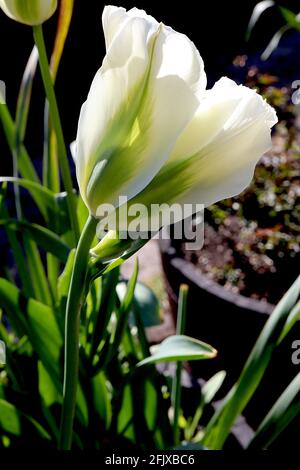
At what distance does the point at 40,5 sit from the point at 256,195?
862 mm

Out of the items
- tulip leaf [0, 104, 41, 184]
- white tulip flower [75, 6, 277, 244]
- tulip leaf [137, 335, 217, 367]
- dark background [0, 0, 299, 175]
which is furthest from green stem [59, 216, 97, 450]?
dark background [0, 0, 299, 175]

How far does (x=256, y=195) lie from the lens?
4.03ft

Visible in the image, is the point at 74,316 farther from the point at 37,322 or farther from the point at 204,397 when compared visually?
the point at 204,397

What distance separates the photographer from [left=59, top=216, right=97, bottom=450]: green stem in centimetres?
33

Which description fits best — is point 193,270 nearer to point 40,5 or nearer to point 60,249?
point 60,249

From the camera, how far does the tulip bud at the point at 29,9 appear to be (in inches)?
16.9

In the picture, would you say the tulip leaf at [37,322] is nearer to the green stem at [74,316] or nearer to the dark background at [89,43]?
the green stem at [74,316]

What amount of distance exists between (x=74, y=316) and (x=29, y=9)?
23cm

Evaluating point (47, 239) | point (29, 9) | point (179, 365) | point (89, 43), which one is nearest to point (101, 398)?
point (179, 365)

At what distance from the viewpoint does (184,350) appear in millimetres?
505

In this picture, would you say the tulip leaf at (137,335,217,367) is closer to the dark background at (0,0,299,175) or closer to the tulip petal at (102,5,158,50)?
the tulip petal at (102,5,158,50)

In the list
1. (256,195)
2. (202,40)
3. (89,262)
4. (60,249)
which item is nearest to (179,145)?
(89,262)

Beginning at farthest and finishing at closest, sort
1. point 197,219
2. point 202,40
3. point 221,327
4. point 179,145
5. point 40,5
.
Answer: point 202,40 → point 197,219 → point 221,327 → point 40,5 → point 179,145

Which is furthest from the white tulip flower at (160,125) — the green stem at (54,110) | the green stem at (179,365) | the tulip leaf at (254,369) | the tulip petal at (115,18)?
the green stem at (179,365)
